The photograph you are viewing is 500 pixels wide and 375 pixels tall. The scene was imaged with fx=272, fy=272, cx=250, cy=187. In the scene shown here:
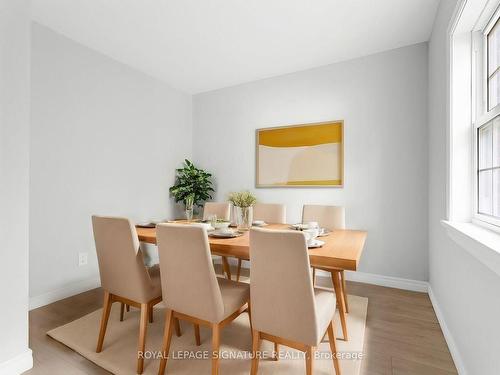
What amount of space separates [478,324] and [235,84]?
3563 millimetres

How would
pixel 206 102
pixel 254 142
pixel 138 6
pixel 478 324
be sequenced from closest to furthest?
pixel 478 324 → pixel 138 6 → pixel 254 142 → pixel 206 102

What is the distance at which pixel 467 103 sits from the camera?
177 cm

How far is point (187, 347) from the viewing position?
182 cm

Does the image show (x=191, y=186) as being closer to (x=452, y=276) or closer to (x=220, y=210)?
(x=220, y=210)

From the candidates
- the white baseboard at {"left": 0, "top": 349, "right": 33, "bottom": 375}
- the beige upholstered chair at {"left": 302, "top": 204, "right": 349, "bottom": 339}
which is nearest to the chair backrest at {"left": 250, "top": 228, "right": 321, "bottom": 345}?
the beige upholstered chair at {"left": 302, "top": 204, "right": 349, "bottom": 339}

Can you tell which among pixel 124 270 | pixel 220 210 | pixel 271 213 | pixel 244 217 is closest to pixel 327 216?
pixel 271 213

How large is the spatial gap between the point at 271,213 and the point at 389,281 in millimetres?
1463

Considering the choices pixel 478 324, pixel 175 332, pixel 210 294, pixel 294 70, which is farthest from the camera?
pixel 294 70

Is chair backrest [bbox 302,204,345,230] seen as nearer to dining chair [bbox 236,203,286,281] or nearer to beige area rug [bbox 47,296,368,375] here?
dining chair [bbox 236,203,286,281]

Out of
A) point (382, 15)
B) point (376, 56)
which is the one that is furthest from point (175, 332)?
point (376, 56)

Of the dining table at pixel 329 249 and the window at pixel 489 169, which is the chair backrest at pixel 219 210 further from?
the window at pixel 489 169

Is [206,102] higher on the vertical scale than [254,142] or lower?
higher

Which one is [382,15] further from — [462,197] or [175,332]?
[175,332]

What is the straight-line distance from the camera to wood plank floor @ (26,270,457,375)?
162 cm
